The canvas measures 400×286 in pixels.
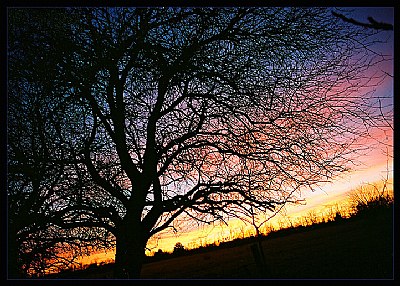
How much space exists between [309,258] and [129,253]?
135 cm

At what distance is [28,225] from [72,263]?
1.77 ft

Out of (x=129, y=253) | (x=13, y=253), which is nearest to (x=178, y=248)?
(x=129, y=253)

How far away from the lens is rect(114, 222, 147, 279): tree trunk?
2.95 meters

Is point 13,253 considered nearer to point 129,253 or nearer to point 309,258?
point 129,253

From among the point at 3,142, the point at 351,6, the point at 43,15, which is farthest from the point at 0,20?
the point at 351,6

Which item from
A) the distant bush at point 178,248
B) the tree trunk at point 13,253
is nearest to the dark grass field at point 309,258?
the distant bush at point 178,248

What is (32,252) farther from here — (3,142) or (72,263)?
(3,142)

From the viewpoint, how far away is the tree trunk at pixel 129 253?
2.95m

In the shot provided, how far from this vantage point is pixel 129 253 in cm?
300

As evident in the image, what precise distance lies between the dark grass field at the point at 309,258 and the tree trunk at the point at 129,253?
87mm

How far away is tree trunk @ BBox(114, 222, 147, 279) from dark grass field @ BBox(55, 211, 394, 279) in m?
0.09

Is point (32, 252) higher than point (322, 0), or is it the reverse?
point (322, 0)

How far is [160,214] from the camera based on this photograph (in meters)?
3.09

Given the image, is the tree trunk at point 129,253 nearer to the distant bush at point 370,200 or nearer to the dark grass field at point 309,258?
the dark grass field at point 309,258
